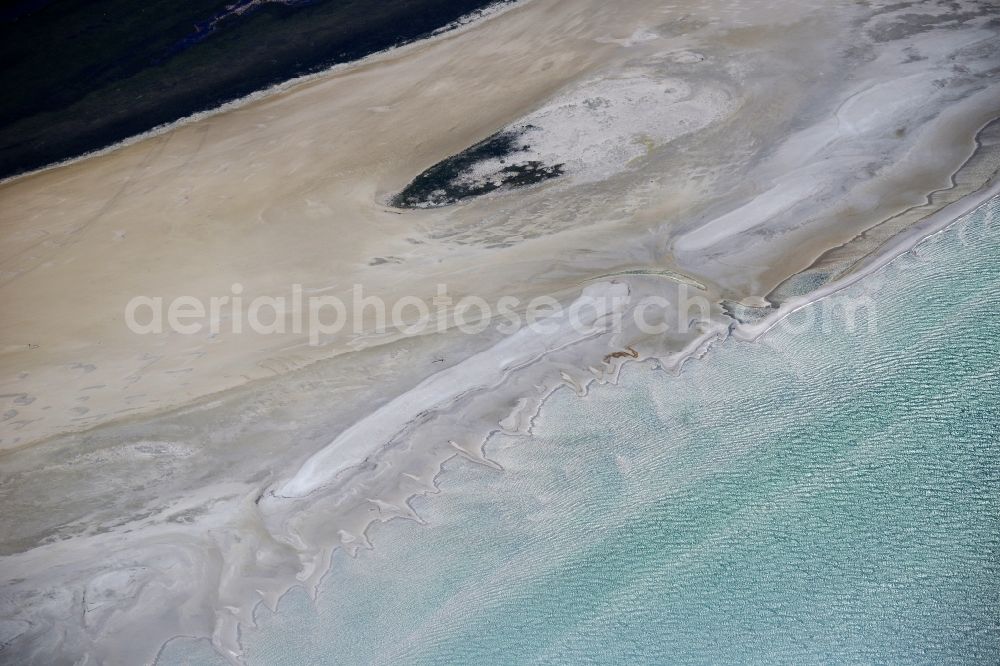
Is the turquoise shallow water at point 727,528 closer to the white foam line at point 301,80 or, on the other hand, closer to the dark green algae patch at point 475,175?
the dark green algae patch at point 475,175

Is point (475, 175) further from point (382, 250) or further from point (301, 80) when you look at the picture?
point (301, 80)

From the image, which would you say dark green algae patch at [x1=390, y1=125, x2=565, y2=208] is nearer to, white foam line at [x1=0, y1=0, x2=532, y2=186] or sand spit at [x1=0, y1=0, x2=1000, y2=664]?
sand spit at [x1=0, y1=0, x2=1000, y2=664]

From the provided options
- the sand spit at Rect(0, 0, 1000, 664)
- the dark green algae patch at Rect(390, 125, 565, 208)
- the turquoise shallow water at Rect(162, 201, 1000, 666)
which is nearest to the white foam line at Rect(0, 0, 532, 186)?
the sand spit at Rect(0, 0, 1000, 664)

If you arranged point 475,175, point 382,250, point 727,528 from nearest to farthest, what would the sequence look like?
point 727,528 → point 382,250 → point 475,175

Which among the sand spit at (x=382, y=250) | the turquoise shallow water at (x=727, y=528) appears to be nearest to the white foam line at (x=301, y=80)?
the sand spit at (x=382, y=250)

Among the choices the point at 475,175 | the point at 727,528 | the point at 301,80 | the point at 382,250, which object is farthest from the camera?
the point at 301,80

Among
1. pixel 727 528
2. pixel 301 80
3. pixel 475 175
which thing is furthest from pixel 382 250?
pixel 727 528

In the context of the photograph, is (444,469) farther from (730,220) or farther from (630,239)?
(730,220)
